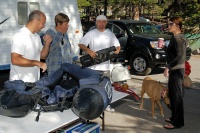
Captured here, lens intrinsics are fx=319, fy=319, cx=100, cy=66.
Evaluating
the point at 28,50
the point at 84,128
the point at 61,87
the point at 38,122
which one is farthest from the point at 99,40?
→ the point at 38,122

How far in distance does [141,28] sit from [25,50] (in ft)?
24.4

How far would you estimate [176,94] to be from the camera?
510cm

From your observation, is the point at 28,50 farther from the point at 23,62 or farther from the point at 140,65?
the point at 140,65

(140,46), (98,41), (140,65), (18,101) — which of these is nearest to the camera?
(18,101)

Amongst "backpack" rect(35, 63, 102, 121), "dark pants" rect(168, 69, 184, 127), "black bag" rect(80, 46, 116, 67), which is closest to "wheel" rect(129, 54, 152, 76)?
A: "dark pants" rect(168, 69, 184, 127)

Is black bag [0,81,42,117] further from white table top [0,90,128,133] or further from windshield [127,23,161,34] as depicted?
windshield [127,23,161,34]

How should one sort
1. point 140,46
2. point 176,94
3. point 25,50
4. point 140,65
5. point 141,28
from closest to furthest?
point 25,50, point 176,94, point 140,46, point 140,65, point 141,28

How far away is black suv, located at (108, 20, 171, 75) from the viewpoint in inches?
383

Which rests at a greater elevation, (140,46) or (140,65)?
(140,46)

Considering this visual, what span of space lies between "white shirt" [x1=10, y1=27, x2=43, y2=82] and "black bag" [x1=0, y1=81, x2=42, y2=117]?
79 centimetres

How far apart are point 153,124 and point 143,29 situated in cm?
579

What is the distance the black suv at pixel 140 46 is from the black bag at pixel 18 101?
699cm

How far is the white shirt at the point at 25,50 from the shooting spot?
3.78 m

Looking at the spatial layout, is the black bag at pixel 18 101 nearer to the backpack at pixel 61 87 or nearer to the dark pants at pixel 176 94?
the backpack at pixel 61 87
